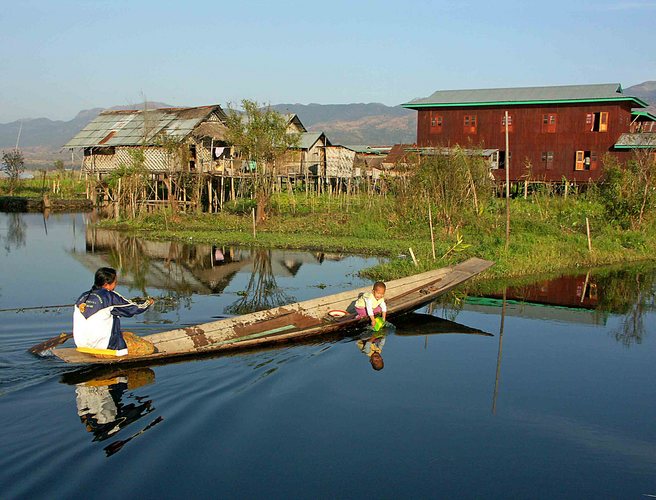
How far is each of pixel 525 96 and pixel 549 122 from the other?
1.82 metres

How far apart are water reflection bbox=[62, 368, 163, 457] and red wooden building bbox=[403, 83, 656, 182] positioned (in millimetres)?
25850

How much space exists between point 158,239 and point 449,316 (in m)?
12.5

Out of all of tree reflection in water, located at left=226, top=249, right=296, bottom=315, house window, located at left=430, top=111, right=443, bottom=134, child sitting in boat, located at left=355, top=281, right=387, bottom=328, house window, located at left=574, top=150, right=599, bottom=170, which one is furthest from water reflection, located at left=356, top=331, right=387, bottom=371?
house window, located at left=430, top=111, right=443, bottom=134

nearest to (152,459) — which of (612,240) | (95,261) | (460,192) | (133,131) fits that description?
(95,261)

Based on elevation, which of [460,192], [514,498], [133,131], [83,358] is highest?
[133,131]

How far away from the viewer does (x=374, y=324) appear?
995cm

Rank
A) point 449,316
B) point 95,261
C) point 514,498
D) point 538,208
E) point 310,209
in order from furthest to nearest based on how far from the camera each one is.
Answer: point 310,209
point 538,208
point 95,261
point 449,316
point 514,498

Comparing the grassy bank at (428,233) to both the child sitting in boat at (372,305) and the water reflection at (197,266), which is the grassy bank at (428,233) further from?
the child sitting in boat at (372,305)

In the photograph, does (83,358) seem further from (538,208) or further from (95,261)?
(538,208)

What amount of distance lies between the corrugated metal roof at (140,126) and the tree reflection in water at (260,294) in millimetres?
15777

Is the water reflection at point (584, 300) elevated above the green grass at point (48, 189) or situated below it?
below

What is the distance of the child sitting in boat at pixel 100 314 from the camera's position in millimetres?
7367

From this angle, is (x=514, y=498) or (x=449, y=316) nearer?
(x=514, y=498)

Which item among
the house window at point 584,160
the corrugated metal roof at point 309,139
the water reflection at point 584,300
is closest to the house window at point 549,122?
the house window at point 584,160
